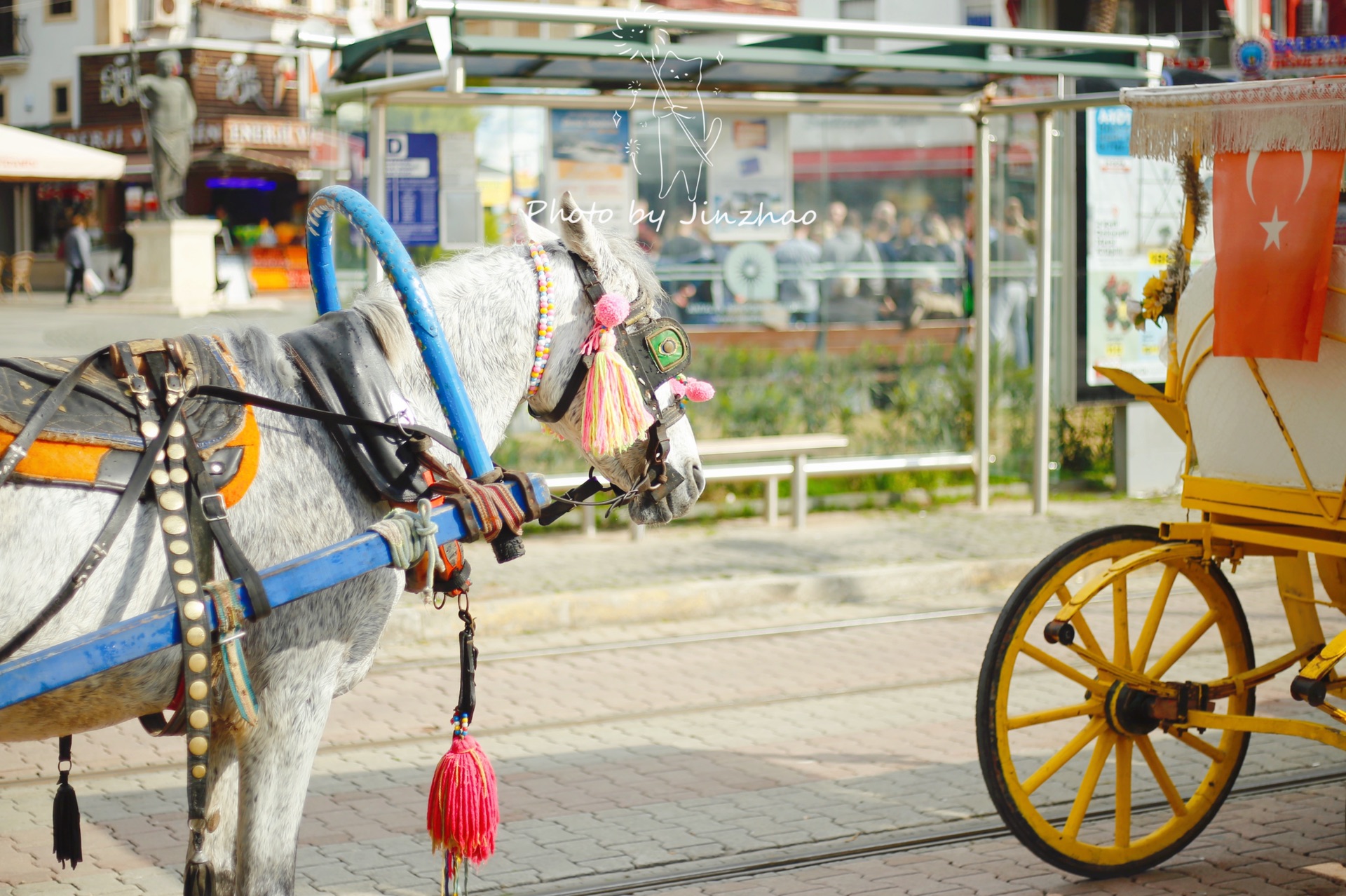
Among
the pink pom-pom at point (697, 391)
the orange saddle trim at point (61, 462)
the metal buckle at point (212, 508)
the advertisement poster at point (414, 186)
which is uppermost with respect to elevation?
the advertisement poster at point (414, 186)

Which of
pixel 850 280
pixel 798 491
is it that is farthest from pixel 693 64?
pixel 798 491

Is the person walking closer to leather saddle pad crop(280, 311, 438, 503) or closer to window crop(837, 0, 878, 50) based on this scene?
window crop(837, 0, 878, 50)

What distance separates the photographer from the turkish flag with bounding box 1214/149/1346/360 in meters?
3.53

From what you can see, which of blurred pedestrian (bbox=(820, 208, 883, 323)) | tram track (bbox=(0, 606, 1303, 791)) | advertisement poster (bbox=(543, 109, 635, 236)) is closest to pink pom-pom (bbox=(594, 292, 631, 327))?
tram track (bbox=(0, 606, 1303, 791))

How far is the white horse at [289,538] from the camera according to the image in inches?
96.4

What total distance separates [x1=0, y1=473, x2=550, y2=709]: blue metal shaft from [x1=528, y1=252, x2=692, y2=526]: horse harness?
0.57m

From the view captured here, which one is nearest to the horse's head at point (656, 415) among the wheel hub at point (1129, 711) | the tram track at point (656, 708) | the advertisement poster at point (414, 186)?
the wheel hub at point (1129, 711)

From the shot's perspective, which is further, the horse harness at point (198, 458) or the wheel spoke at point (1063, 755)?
the wheel spoke at point (1063, 755)

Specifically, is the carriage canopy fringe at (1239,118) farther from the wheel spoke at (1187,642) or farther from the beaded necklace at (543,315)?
the beaded necklace at (543,315)

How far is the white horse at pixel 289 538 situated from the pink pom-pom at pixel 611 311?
0.09m

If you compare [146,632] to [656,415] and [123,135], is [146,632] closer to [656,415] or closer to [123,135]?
[656,415]

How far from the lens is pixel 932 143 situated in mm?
11258

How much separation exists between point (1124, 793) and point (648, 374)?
2033mm

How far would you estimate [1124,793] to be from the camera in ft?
12.9
